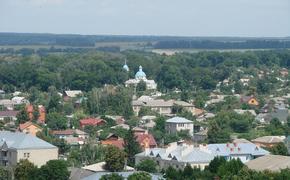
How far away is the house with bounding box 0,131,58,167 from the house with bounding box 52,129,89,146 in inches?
266

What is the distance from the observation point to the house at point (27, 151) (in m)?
38.4

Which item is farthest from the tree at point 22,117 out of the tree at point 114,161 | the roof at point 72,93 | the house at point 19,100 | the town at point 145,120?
the roof at point 72,93

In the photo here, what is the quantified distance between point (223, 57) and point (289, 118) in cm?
5200

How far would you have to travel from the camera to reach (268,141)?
43781mm

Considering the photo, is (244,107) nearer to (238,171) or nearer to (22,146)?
(22,146)

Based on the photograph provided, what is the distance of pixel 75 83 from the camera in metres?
75.9

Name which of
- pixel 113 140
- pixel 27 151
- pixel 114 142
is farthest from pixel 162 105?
pixel 27 151

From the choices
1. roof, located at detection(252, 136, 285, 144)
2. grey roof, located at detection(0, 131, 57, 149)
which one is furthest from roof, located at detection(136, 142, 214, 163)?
roof, located at detection(252, 136, 285, 144)

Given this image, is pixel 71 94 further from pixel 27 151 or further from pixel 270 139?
pixel 27 151

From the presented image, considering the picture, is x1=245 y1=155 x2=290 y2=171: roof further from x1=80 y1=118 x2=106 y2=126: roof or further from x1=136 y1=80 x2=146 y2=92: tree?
x1=136 y1=80 x2=146 y2=92: tree

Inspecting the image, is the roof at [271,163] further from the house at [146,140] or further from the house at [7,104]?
the house at [7,104]

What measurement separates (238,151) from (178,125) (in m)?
11.8

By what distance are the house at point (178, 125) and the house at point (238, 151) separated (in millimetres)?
10778

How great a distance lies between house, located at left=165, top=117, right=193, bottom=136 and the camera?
5081 cm
